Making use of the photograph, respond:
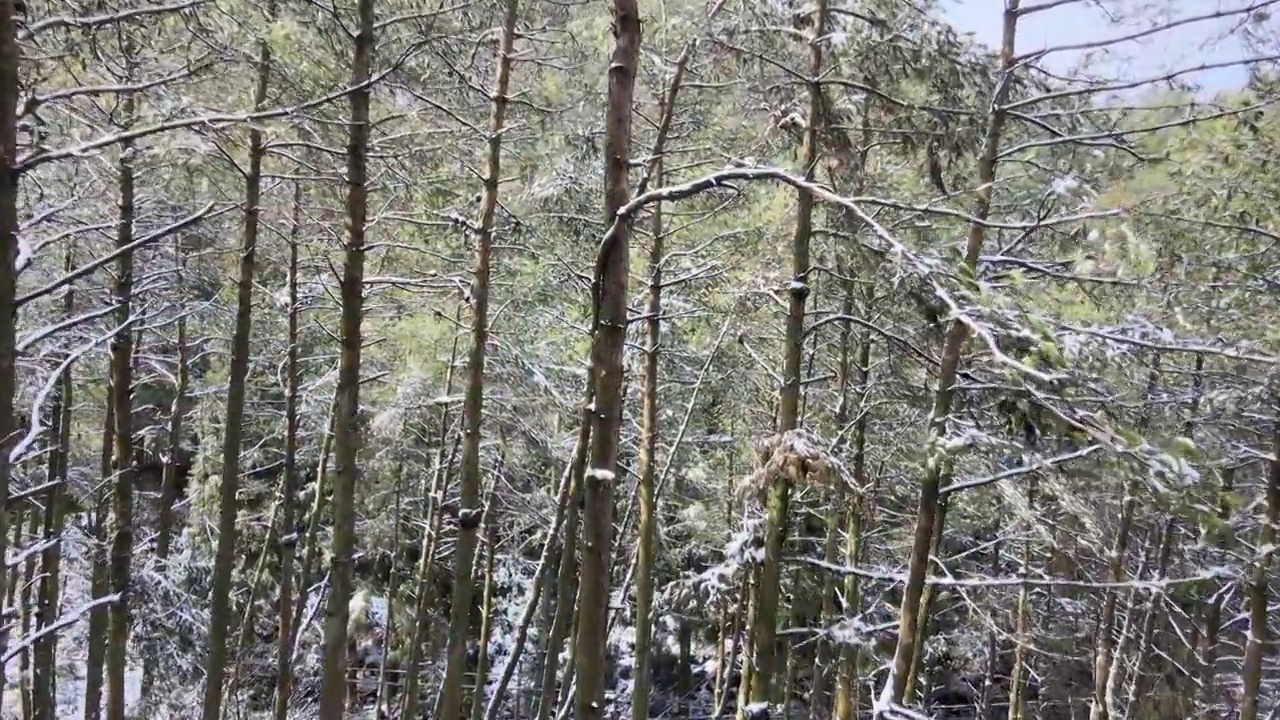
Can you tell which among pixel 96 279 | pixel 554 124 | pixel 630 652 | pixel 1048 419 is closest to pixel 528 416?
pixel 554 124

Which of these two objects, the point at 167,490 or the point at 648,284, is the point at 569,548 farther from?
the point at 167,490

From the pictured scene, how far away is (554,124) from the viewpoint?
24.4 feet

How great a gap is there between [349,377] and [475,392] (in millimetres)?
1620

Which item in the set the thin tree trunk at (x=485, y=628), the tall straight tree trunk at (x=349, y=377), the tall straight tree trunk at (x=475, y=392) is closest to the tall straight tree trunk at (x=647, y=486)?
the tall straight tree trunk at (x=475, y=392)

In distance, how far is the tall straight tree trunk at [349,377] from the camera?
5281 mm

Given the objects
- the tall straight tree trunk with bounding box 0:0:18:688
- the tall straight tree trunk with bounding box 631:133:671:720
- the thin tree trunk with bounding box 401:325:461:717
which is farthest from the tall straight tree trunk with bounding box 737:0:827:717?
the tall straight tree trunk with bounding box 0:0:18:688

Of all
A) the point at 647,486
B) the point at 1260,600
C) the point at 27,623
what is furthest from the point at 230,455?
the point at 1260,600

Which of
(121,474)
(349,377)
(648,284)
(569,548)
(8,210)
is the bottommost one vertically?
(569,548)

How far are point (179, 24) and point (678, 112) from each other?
163 inches

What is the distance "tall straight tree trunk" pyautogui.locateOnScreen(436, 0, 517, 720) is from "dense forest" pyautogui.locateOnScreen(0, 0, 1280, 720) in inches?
1.3

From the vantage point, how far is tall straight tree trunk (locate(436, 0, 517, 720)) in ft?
22.0

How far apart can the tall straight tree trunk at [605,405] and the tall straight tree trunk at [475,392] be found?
361 cm

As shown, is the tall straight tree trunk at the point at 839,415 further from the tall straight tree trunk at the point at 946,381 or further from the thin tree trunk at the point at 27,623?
the thin tree trunk at the point at 27,623

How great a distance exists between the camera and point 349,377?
5.38m
